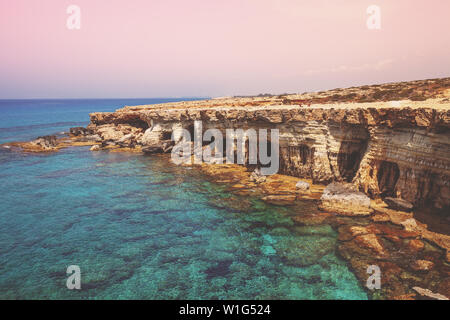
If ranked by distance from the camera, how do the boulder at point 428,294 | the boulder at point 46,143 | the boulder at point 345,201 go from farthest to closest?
1. the boulder at point 46,143
2. the boulder at point 345,201
3. the boulder at point 428,294

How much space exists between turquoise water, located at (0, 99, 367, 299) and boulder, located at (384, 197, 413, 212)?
223 inches

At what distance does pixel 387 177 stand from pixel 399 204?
276 cm

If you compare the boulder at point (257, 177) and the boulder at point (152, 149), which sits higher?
the boulder at point (152, 149)

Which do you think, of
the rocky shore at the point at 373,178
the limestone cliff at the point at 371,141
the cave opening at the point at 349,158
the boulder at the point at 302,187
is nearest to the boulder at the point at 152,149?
the limestone cliff at the point at 371,141

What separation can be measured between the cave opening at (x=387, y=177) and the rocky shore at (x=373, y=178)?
68mm

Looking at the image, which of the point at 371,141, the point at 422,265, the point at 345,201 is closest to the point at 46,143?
the point at 345,201

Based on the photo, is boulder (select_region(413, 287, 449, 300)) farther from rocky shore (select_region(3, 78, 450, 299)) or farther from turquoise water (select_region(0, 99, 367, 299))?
turquoise water (select_region(0, 99, 367, 299))

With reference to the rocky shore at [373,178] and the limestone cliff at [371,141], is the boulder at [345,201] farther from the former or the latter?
the limestone cliff at [371,141]

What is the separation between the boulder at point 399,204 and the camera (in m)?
17.9

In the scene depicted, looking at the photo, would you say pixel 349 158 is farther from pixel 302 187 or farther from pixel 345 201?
pixel 345 201

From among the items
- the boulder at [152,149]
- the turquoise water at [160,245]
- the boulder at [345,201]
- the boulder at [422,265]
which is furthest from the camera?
the boulder at [152,149]

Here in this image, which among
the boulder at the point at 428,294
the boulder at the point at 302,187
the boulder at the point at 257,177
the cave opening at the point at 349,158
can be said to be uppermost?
the cave opening at the point at 349,158
